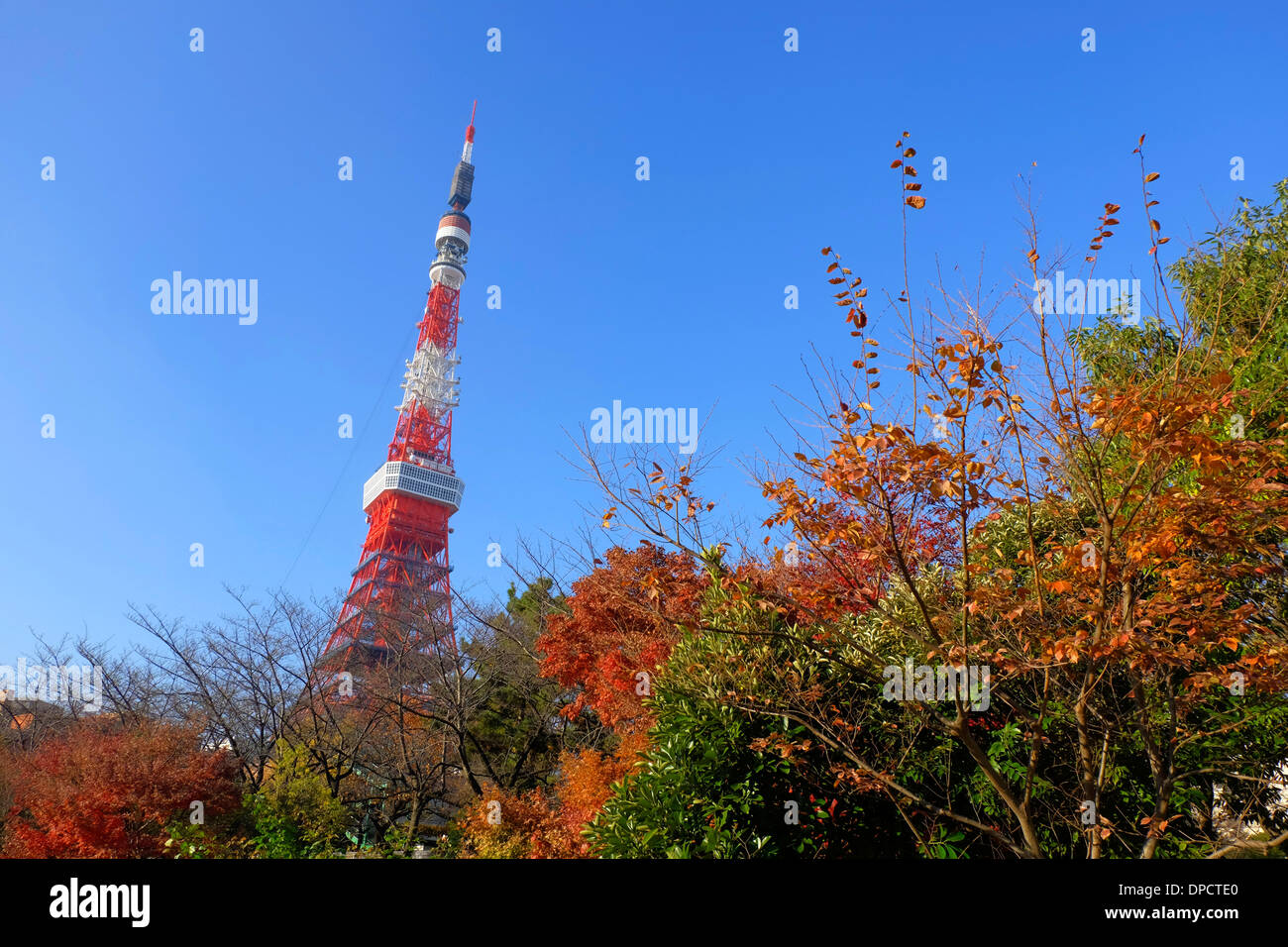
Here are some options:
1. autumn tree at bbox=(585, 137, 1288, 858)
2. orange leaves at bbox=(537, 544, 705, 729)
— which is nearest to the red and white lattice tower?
orange leaves at bbox=(537, 544, 705, 729)

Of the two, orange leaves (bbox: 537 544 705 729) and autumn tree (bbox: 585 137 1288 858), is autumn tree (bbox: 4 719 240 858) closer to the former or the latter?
orange leaves (bbox: 537 544 705 729)

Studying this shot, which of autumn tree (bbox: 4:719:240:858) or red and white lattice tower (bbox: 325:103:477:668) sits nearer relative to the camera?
autumn tree (bbox: 4:719:240:858)

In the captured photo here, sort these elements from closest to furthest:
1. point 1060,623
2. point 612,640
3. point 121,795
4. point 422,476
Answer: point 1060,623 < point 121,795 < point 612,640 < point 422,476

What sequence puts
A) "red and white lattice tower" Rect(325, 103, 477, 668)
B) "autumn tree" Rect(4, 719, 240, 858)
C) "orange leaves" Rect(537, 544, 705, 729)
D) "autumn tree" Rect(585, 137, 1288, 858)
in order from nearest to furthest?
"autumn tree" Rect(585, 137, 1288, 858), "autumn tree" Rect(4, 719, 240, 858), "orange leaves" Rect(537, 544, 705, 729), "red and white lattice tower" Rect(325, 103, 477, 668)

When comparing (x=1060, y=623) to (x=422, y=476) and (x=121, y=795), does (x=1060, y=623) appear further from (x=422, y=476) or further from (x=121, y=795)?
(x=422, y=476)

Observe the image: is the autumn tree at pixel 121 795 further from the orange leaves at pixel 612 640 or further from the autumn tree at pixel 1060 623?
the autumn tree at pixel 1060 623

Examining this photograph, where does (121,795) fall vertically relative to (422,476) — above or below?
below

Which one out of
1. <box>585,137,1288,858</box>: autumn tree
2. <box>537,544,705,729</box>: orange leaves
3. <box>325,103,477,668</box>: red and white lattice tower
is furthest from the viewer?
<box>325,103,477,668</box>: red and white lattice tower

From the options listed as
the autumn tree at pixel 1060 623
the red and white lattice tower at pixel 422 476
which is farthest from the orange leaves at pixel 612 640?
the red and white lattice tower at pixel 422 476

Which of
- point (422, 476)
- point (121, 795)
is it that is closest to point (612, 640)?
point (121, 795)

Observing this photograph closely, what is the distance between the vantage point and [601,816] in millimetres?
5406

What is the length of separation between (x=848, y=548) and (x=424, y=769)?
11218 mm
